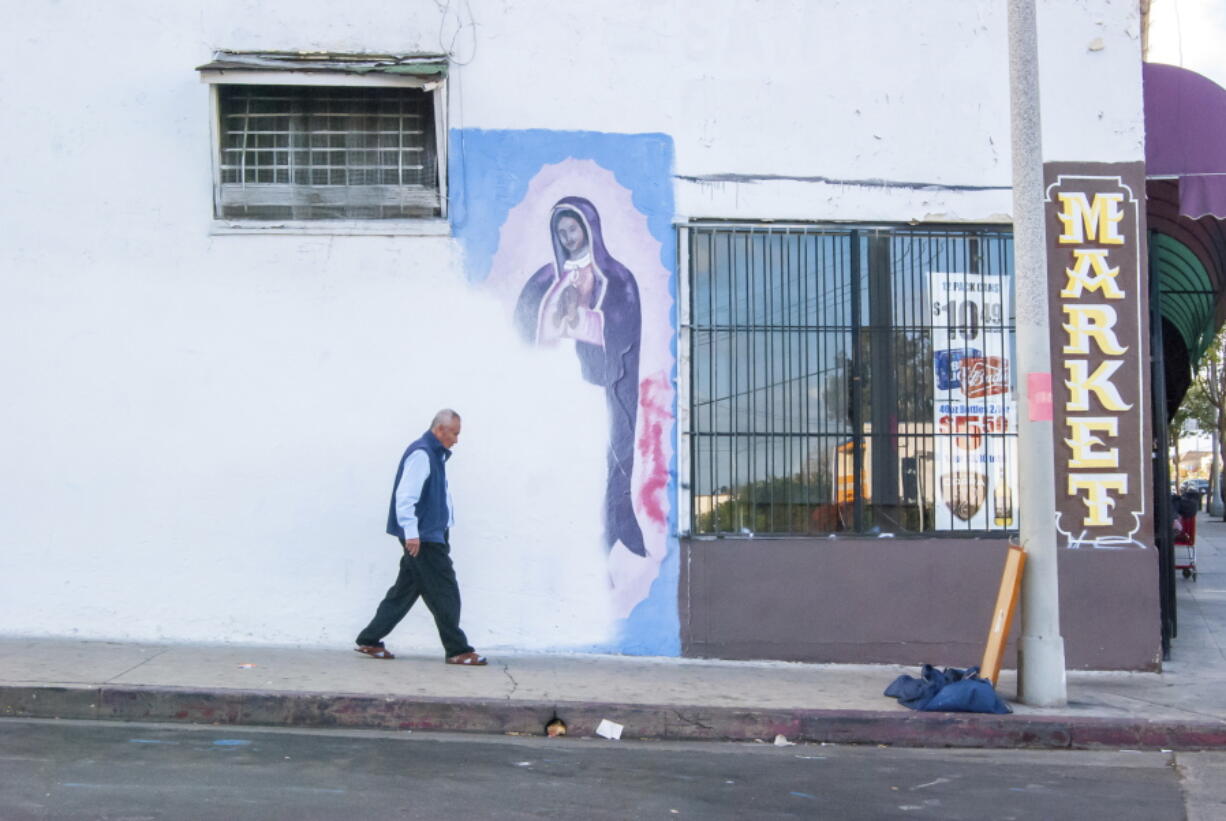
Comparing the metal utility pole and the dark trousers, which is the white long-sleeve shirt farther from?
the metal utility pole

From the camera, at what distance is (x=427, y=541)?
8.50 meters

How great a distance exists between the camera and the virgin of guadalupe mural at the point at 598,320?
944 cm

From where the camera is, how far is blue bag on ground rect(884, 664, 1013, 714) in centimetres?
779

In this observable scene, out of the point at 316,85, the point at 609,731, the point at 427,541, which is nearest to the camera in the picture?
the point at 609,731

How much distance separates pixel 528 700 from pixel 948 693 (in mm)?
2484

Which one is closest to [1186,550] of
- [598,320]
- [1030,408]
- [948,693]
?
[1030,408]

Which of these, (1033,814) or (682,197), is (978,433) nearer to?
(682,197)

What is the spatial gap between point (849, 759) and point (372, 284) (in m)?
4.66

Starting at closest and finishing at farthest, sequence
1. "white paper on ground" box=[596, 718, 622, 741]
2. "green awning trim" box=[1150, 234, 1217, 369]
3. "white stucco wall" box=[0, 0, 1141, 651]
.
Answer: "white paper on ground" box=[596, 718, 622, 741] → "white stucco wall" box=[0, 0, 1141, 651] → "green awning trim" box=[1150, 234, 1217, 369]

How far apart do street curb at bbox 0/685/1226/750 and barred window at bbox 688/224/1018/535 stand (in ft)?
7.12

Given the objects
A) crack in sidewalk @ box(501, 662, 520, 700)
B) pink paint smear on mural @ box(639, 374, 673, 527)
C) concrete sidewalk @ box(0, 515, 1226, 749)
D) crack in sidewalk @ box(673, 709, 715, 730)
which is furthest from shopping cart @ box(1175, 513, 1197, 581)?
crack in sidewalk @ box(673, 709, 715, 730)

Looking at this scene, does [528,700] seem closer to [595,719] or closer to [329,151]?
[595,719]

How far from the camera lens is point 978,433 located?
32.1 feet

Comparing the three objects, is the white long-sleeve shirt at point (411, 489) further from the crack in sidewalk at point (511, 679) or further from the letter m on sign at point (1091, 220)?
the letter m on sign at point (1091, 220)
